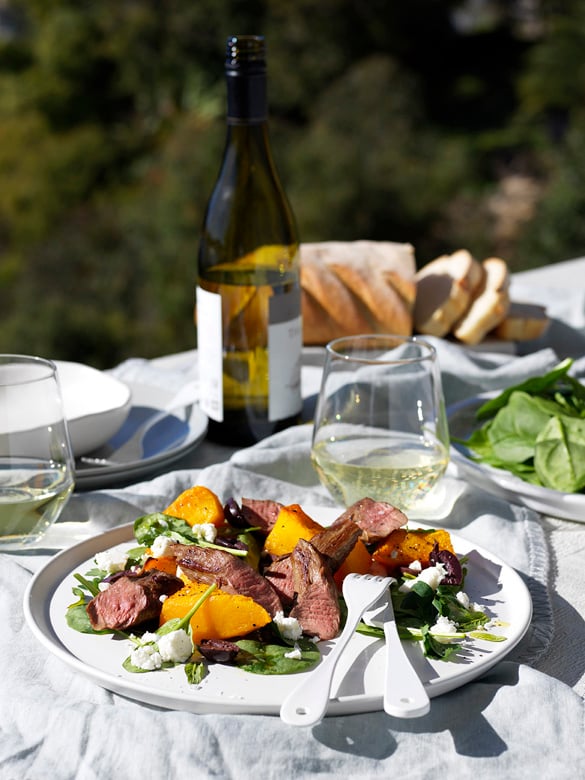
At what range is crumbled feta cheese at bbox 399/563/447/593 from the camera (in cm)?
88

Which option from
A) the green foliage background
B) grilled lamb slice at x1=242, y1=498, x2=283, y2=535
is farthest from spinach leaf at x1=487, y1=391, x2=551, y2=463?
the green foliage background

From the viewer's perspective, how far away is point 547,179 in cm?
1318

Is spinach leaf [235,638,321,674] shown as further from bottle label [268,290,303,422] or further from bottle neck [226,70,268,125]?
bottle neck [226,70,268,125]

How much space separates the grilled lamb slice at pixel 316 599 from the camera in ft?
2.74

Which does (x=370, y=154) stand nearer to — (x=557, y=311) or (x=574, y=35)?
(x=574, y=35)

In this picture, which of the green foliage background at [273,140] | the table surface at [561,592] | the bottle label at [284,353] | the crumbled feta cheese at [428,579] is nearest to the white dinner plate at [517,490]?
the table surface at [561,592]

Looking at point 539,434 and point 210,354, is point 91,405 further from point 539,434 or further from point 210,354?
point 539,434

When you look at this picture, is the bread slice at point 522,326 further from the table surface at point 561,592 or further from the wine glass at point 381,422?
the wine glass at point 381,422

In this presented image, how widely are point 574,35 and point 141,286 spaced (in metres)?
6.95

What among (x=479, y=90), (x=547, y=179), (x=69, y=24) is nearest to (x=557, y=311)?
(x=547, y=179)

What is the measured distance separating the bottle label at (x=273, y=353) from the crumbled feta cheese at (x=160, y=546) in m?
0.49

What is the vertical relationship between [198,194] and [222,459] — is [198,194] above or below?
below

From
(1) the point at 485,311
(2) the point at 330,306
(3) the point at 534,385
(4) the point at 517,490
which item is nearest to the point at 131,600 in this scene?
(4) the point at 517,490

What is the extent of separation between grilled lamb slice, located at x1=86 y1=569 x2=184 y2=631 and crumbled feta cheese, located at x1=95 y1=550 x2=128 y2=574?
61 millimetres
